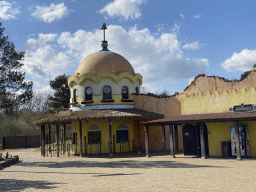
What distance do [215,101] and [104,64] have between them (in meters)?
10.7

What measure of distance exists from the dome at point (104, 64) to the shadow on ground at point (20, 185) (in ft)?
46.8

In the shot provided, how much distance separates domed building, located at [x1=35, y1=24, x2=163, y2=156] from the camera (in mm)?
23562

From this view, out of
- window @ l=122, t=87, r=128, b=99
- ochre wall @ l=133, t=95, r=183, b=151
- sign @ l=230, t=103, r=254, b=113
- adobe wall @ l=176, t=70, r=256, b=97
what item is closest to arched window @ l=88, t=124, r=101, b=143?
window @ l=122, t=87, r=128, b=99

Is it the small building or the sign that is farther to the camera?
the small building

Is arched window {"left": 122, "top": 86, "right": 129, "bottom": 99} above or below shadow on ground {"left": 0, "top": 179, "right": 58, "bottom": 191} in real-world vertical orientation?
above

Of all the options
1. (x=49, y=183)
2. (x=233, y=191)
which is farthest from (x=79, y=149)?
(x=233, y=191)

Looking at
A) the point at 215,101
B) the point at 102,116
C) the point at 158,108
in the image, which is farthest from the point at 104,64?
the point at 215,101

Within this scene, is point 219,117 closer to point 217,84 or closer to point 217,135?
point 217,135

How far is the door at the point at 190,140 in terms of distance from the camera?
19.3 meters

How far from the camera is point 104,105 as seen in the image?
24.1 metres

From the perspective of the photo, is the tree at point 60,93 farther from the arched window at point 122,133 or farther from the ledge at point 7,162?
the ledge at point 7,162

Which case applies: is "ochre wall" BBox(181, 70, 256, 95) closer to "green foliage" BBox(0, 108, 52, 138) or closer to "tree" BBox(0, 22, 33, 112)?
"tree" BBox(0, 22, 33, 112)

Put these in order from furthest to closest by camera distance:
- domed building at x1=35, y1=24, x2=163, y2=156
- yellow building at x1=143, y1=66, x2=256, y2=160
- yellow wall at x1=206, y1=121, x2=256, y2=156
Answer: domed building at x1=35, y1=24, x2=163, y2=156 → yellow wall at x1=206, y1=121, x2=256, y2=156 → yellow building at x1=143, y1=66, x2=256, y2=160

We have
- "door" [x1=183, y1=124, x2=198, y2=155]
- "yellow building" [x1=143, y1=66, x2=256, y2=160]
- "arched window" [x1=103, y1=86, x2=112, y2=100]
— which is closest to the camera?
"yellow building" [x1=143, y1=66, x2=256, y2=160]
